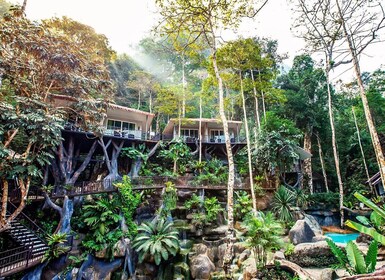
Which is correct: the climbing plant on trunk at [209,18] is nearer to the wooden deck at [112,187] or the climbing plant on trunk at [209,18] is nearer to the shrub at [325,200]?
the wooden deck at [112,187]

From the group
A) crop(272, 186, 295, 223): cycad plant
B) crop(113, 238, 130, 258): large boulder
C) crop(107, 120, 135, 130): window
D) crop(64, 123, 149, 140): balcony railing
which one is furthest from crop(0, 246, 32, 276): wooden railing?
crop(272, 186, 295, 223): cycad plant

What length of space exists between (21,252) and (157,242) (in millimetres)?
5669

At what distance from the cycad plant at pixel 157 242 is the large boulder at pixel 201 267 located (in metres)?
1.13

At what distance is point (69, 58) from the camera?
10594mm

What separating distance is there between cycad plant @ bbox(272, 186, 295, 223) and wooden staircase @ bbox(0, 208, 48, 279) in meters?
14.1

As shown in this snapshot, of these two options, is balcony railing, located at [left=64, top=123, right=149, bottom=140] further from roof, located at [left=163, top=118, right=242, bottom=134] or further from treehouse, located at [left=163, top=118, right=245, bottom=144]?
roof, located at [left=163, top=118, right=242, bottom=134]

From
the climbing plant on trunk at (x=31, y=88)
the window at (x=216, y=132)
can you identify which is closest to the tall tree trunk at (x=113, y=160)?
the climbing plant on trunk at (x=31, y=88)

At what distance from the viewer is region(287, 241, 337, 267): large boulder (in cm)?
721

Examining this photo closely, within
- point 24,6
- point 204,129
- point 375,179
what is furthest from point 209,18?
point 375,179

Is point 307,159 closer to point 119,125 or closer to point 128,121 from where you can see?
point 128,121

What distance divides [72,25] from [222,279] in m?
23.3

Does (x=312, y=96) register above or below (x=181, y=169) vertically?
above

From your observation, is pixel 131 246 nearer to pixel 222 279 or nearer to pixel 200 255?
pixel 200 255

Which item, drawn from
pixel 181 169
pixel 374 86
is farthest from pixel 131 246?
pixel 374 86
